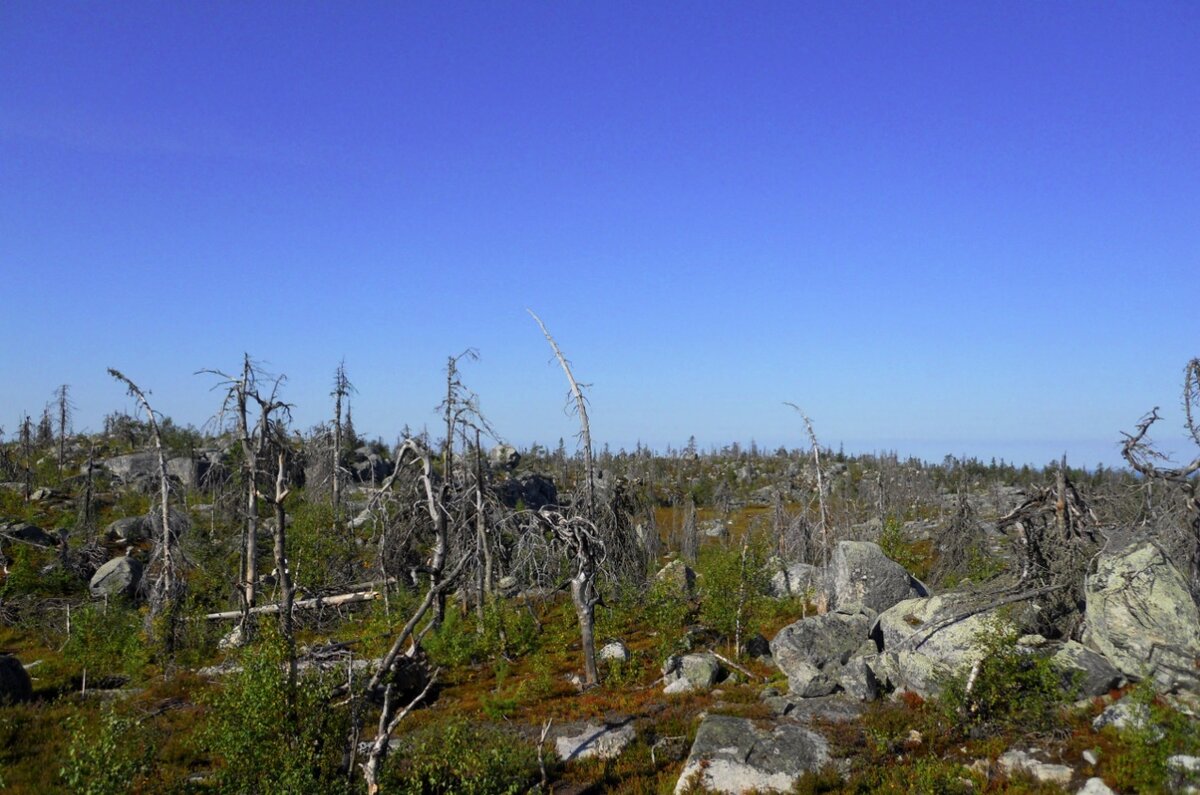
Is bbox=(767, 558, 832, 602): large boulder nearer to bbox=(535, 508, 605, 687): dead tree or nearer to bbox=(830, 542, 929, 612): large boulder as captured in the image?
bbox=(830, 542, 929, 612): large boulder

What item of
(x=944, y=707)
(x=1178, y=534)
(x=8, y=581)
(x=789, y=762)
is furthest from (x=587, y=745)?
(x=8, y=581)

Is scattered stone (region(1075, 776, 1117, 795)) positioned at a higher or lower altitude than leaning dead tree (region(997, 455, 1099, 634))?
lower

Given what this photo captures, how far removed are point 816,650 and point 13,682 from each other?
23.7 m

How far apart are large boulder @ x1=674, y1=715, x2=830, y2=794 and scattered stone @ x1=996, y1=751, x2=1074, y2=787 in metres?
3.37

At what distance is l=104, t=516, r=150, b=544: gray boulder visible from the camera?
140 ft

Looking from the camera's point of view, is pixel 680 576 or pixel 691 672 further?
pixel 680 576

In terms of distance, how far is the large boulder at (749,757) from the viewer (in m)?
14.3

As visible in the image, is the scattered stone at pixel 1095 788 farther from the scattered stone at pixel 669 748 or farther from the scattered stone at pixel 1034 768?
the scattered stone at pixel 669 748

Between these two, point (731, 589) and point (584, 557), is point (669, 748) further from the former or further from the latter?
point (731, 589)

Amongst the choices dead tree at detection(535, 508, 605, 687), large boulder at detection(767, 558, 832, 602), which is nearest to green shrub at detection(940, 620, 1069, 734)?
dead tree at detection(535, 508, 605, 687)

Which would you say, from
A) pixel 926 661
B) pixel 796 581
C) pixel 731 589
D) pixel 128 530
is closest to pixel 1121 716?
pixel 926 661

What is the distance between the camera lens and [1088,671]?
17.2 meters

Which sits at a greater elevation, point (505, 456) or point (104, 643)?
point (505, 456)

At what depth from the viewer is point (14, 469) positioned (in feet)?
182
